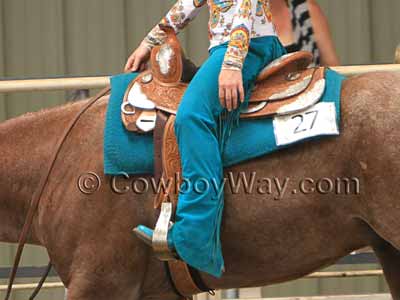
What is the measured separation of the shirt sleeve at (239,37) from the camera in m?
3.71

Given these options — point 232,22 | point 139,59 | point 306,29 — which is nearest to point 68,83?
point 139,59

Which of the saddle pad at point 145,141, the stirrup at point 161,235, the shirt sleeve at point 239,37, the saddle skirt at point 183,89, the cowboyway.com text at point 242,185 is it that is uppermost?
the shirt sleeve at point 239,37

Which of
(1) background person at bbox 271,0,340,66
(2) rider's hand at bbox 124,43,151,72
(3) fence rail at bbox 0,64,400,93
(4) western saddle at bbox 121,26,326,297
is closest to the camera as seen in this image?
(4) western saddle at bbox 121,26,326,297

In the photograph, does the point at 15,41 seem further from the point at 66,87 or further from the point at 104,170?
the point at 104,170

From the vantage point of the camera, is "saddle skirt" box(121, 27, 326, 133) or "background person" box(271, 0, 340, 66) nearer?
"saddle skirt" box(121, 27, 326, 133)

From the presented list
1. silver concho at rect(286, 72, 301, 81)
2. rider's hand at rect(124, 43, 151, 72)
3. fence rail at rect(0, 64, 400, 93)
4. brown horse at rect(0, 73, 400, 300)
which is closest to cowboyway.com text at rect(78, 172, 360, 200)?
brown horse at rect(0, 73, 400, 300)

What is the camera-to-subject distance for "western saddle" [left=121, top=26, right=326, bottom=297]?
3.73 m

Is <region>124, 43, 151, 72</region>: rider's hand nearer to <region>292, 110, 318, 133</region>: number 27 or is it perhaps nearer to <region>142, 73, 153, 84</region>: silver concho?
<region>142, 73, 153, 84</region>: silver concho

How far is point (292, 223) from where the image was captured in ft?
12.3

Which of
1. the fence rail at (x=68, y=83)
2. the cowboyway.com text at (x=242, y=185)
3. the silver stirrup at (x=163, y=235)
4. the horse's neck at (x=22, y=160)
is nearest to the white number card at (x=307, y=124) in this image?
the cowboyway.com text at (x=242, y=185)

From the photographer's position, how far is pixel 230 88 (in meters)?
3.70

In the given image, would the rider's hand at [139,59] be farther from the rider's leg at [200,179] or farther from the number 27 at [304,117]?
the number 27 at [304,117]

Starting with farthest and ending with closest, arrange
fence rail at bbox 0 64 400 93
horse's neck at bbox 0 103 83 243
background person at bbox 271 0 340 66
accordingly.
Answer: fence rail at bbox 0 64 400 93 < background person at bbox 271 0 340 66 < horse's neck at bbox 0 103 83 243

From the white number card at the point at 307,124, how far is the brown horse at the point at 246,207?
0.18ft
